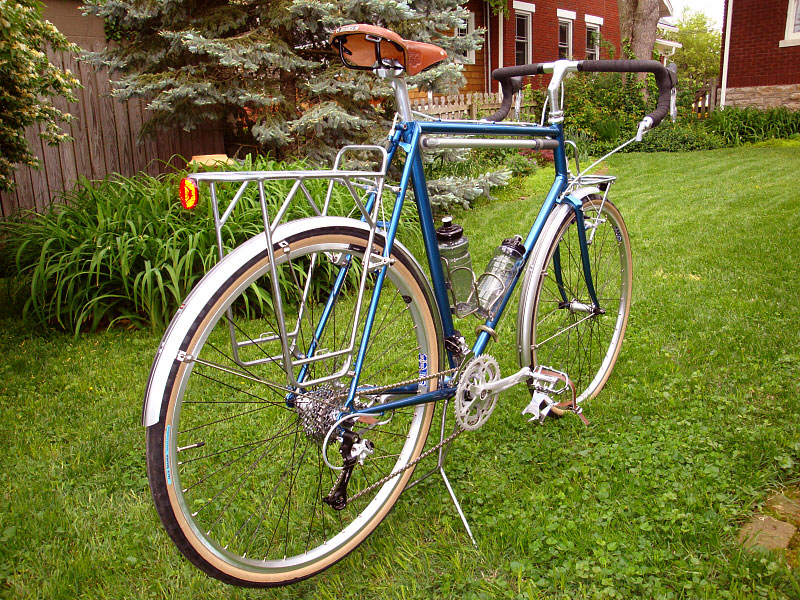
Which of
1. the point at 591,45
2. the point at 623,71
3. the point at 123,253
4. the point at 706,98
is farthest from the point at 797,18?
the point at 123,253

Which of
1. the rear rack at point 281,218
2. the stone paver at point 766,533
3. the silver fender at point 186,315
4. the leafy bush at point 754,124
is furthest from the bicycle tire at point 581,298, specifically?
the leafy bush at point 754,124

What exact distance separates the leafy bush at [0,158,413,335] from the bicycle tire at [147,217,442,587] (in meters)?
1.05

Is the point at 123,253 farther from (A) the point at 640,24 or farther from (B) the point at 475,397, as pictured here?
(A) the point at 640,24

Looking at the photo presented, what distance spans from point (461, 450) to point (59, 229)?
3154 mm

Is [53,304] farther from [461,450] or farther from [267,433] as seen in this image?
[461,450]

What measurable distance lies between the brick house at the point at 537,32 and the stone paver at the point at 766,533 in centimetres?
1368

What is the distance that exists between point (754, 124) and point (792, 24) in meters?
2.52

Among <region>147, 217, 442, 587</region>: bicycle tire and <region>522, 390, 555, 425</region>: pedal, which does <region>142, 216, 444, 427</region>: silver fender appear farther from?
<region>522, 390, 555, 425</region>: pedal

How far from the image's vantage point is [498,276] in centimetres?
249

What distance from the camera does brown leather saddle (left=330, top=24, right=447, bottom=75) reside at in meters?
1.92

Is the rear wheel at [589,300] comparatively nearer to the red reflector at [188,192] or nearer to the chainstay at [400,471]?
the chainstay at [400,471]

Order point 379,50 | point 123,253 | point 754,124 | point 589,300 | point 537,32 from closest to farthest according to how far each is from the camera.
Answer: point 379,50, point 589,300, point 123,253, point 754,124, point 537,32

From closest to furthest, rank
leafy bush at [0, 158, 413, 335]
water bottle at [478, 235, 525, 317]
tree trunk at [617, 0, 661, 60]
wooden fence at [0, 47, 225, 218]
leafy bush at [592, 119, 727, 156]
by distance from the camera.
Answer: water bottle at [478, 235, 525, 317] → leafy bush at [0, 158, 413, 335] → wooden fence at [0, 47, 225, 218] → leafy bush at [592, 119, 727, 156] → tree trunk at [617, 0, 661, 60]

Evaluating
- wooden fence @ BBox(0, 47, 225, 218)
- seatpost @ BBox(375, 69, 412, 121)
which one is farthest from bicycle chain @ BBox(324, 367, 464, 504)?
wooden fence @ BBox(0, 47, 225, 218)
